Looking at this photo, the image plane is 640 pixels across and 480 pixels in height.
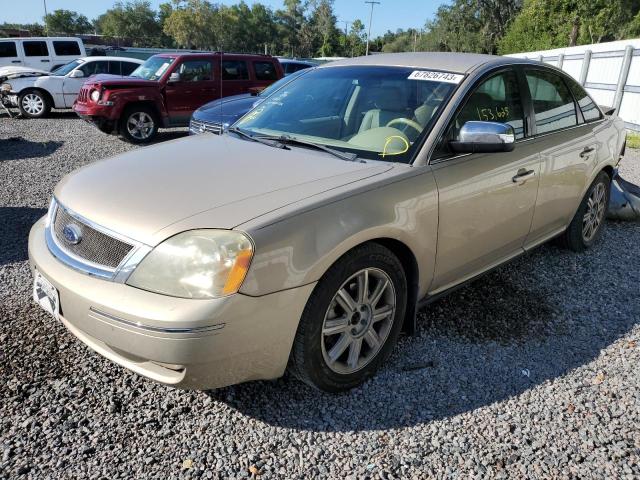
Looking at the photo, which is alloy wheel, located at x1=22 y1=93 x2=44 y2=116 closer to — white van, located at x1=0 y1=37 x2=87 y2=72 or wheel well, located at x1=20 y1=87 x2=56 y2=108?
wheel well, located at x1=20 y1=87 x2=56 y2=108

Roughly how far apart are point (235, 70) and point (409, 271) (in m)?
9.79

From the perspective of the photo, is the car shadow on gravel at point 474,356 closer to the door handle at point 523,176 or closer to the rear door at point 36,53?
the door handle at point 523,176

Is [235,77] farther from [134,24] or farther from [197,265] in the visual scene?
[134,24]

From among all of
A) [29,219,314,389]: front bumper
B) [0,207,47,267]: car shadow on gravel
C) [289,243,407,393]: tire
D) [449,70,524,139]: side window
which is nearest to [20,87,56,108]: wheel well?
[0,207,47,267]: car shadow on gravel

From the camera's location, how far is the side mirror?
2.90 meters

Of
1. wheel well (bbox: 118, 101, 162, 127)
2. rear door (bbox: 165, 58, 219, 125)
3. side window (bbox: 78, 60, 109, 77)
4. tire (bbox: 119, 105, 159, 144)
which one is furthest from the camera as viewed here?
side window (bbox: 78, 60, 109, 77)

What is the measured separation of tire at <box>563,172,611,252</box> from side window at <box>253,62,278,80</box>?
28.2ft

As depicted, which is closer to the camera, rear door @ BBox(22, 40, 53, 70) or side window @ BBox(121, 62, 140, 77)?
side window @ BBox(121, 62, 140, 77)

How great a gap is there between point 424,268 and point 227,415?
130cm

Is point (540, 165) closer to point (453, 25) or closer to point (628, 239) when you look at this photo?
point (628, 239)

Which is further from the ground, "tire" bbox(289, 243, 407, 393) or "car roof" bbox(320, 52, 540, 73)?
"car roof" bbox(320, 52, 540, 73)

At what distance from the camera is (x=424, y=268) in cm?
294

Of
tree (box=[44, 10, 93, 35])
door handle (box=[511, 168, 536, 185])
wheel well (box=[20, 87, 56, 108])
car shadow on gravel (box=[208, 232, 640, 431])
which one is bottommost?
car shadow on gravel (box=[208, 232, 640, 431])

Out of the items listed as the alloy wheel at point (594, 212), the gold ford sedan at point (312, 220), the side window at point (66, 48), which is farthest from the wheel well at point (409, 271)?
the side window at point (66, 48)
